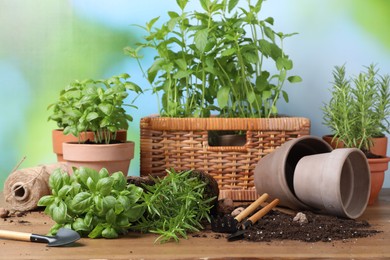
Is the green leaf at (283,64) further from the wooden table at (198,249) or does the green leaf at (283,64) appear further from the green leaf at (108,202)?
the green leaf at (108,202)

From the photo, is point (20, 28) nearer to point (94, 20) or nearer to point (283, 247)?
point (94, 20)

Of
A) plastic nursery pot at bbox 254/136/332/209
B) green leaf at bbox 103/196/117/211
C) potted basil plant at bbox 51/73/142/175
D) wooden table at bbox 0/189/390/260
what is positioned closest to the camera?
wooden table at bbox 0/189/390/260

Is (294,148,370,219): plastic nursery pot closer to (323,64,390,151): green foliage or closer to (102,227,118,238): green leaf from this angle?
(323,64,390,151): green foliage

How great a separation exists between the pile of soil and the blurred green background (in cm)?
78

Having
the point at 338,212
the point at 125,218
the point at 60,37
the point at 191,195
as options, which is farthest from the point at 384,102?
the point at 60,37

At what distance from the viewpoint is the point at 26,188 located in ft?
6.14

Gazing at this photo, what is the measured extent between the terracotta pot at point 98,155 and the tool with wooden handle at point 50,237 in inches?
15.7

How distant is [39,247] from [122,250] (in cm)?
20

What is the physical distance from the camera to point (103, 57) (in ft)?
7.73

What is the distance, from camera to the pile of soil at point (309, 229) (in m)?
1.53

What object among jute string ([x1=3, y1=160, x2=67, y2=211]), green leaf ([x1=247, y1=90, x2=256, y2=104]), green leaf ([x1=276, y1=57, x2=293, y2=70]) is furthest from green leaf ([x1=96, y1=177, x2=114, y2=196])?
green leaf ([x1=276, y1=57, x2=293, y2=70])

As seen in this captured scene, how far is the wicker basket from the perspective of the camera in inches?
78.7

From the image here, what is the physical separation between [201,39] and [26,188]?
27.1 inches

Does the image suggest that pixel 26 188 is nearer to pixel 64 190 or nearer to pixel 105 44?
pixel 64 190
